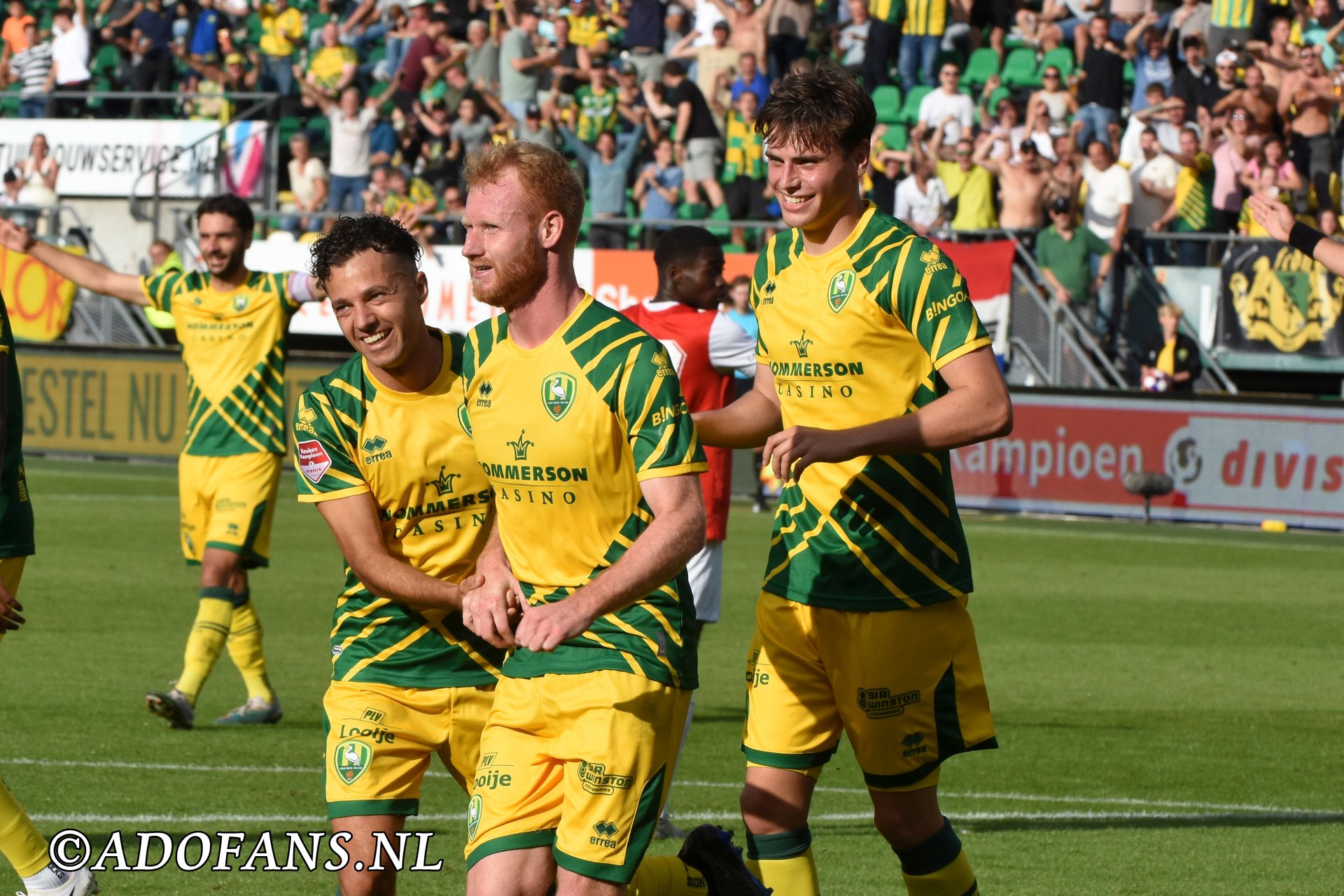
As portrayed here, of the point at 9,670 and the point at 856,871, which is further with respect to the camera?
the point at 9,670

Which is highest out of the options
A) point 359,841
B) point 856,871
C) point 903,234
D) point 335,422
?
point 903,234

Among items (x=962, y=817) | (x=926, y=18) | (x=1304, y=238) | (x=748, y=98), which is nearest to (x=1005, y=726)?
(x=962, y=817)

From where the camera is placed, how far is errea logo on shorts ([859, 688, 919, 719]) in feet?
17.8

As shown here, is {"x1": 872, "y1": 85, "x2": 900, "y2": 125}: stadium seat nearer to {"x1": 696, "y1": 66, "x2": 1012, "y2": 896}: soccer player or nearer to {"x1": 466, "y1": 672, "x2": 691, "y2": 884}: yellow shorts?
{"x1": 696, "y1": 66, "x2": 1012, "y2": 896}: soccer player

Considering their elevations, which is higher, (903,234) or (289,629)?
(903,234)

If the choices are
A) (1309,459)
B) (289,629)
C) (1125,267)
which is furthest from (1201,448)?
(289,629)

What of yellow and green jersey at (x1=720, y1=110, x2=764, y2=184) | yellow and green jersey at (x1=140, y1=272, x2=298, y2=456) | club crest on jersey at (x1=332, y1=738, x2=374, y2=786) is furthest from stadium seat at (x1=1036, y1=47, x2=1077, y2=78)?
club crest on jersey at (x1=332, y1=738, x2=374, y2=786)

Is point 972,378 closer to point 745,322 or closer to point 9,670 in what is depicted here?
point 9,670

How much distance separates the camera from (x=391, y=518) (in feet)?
17.8

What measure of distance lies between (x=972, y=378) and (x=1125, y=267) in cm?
1711

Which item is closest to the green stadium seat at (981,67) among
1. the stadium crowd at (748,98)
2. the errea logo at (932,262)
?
the stadium crowd at (748,98)

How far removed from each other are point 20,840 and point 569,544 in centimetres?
251

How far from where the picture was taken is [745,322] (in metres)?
21.2

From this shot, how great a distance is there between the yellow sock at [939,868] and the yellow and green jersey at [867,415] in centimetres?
72
